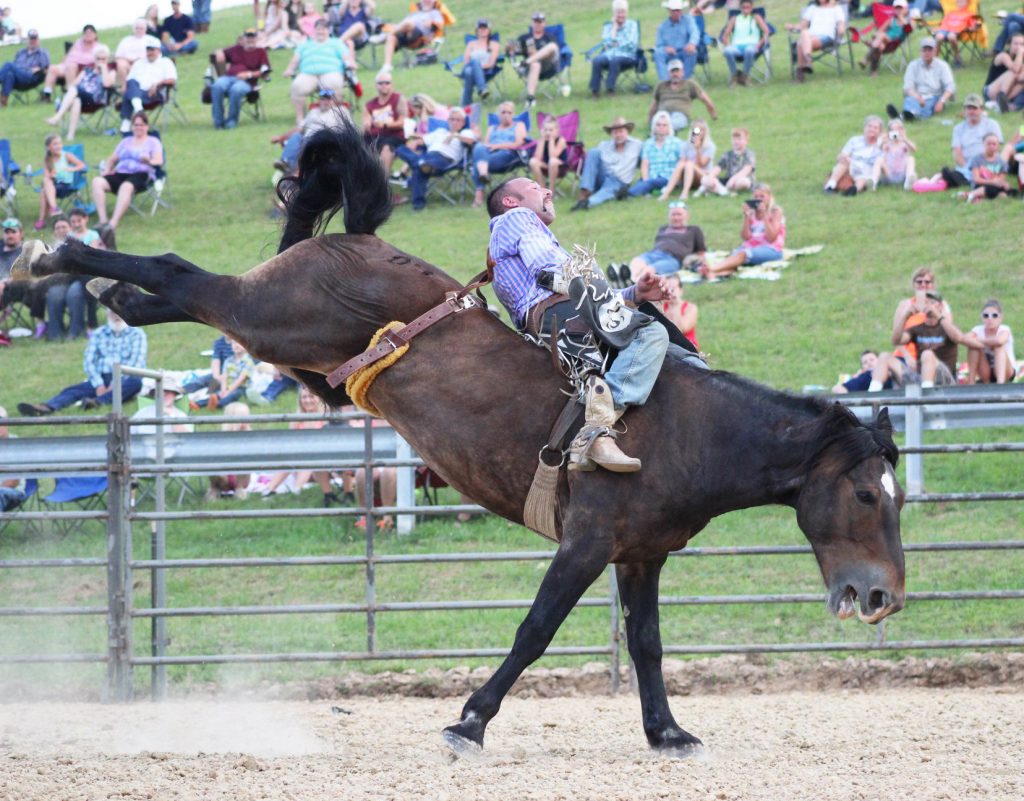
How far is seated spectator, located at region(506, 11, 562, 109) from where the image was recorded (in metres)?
22.2

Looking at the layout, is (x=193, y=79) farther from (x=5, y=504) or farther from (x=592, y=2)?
(x=5, y=504)

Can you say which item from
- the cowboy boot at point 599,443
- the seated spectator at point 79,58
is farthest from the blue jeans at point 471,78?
the cowboy boot at point 599,443

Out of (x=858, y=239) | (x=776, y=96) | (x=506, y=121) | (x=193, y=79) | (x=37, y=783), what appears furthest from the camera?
(x=193, y=79)

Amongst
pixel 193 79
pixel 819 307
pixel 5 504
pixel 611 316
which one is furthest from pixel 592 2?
pixel 611 316

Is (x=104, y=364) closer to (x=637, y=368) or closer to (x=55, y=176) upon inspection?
(x=55, y=176)

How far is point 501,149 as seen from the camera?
58.2 ft

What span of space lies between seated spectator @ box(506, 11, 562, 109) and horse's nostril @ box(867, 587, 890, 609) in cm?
1724

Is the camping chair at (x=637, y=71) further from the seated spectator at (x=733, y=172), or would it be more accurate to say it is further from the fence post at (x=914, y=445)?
the fence post at (x=914, y=445)

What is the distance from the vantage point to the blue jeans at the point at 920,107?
19.4 metres

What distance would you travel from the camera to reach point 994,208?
52.5ft

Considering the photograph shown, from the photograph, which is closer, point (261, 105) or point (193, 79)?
point (261, 105)

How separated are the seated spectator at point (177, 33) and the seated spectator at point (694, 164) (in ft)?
49.5

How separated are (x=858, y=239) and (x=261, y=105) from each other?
12.4 meters

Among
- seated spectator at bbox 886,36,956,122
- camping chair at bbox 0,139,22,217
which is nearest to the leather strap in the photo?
camping chair at bbox 0,139,22,217
